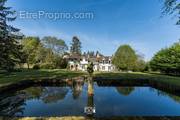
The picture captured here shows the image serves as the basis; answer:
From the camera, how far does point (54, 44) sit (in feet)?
233

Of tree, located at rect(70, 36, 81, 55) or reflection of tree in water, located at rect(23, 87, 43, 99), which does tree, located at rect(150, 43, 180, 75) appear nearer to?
reflection of tree in water, located at rect(23, 87, 43, 99)

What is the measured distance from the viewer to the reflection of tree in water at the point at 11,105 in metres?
13.6

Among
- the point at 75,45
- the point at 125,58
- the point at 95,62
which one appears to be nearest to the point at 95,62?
the point at 95,62

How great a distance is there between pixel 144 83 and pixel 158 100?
1242 centimetres

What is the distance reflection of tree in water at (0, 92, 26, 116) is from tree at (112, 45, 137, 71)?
47.2m

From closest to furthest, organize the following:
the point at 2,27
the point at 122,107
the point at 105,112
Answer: the point at 105,112 → the point at 122,107 → the point at 2,27

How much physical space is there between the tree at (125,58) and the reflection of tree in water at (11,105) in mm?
47222

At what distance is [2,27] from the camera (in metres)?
24.6

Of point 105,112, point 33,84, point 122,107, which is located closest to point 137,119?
point 105,112

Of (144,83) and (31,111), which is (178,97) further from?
(31,111)

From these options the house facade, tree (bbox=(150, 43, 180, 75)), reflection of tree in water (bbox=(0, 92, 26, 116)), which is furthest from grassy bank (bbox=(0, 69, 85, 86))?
the house facade

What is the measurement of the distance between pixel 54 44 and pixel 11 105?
5604 centimetres

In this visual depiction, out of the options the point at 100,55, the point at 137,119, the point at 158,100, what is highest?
the point at 100,55

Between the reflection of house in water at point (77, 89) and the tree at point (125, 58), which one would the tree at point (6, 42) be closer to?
the reflection of house in water at point (77, 89)
